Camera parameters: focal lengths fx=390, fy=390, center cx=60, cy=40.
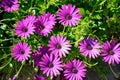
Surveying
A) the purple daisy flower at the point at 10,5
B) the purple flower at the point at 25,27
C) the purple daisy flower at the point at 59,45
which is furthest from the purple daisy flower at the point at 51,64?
the purple daisy flower at the point at 10,5

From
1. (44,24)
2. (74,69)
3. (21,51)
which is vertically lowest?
(74,69)

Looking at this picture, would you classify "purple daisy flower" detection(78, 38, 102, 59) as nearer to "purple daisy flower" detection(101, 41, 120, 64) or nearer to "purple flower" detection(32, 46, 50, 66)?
"purple daisy flower" detection(101, 41, 120, 64)

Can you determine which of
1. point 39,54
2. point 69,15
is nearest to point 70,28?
point 69,15

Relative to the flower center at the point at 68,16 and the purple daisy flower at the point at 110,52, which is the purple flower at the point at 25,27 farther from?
the purple daisy flower at the point at 110,52

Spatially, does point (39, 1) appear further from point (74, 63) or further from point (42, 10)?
point (74, 63)

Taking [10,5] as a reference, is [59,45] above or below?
below

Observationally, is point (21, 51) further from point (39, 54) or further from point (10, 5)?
point (10, 5)

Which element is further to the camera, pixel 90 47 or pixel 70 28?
pixel 70 28
